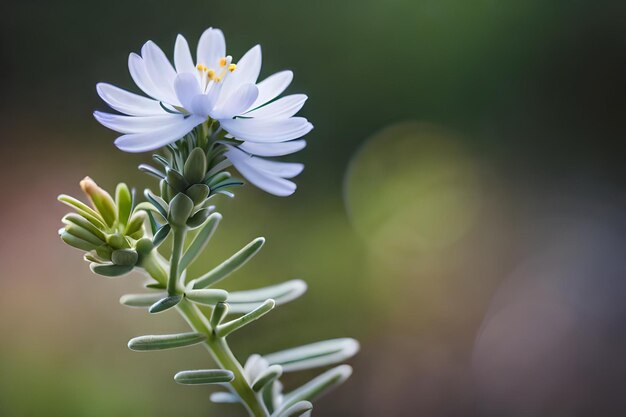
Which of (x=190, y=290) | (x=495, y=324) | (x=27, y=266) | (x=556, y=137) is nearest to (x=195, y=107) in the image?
(x=190, y=290)

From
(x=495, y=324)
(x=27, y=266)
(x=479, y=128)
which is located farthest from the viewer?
(x=479, y=128)

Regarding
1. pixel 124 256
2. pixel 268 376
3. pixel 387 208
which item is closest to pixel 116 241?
pixel 124 256

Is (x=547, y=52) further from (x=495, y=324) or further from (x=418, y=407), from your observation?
(x=418, y=407)

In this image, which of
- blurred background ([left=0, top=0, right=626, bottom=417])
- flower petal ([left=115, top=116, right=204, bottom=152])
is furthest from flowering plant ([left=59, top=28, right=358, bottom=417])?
blurred background ([left=0, top=0, right=626, bottom=417])

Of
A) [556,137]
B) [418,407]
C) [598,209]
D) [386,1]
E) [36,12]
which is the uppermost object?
[36,12]

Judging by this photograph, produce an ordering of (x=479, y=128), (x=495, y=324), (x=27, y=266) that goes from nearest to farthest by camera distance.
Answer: (x=27, y=266) < (x=495, y=324) < (x=479, y=128)

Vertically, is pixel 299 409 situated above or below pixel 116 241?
below

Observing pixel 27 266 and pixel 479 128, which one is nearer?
pixel 27 266

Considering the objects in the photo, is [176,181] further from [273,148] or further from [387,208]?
[387,208]

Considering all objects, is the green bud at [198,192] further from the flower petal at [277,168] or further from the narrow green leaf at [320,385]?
the narrow green leaf at [320,385]
